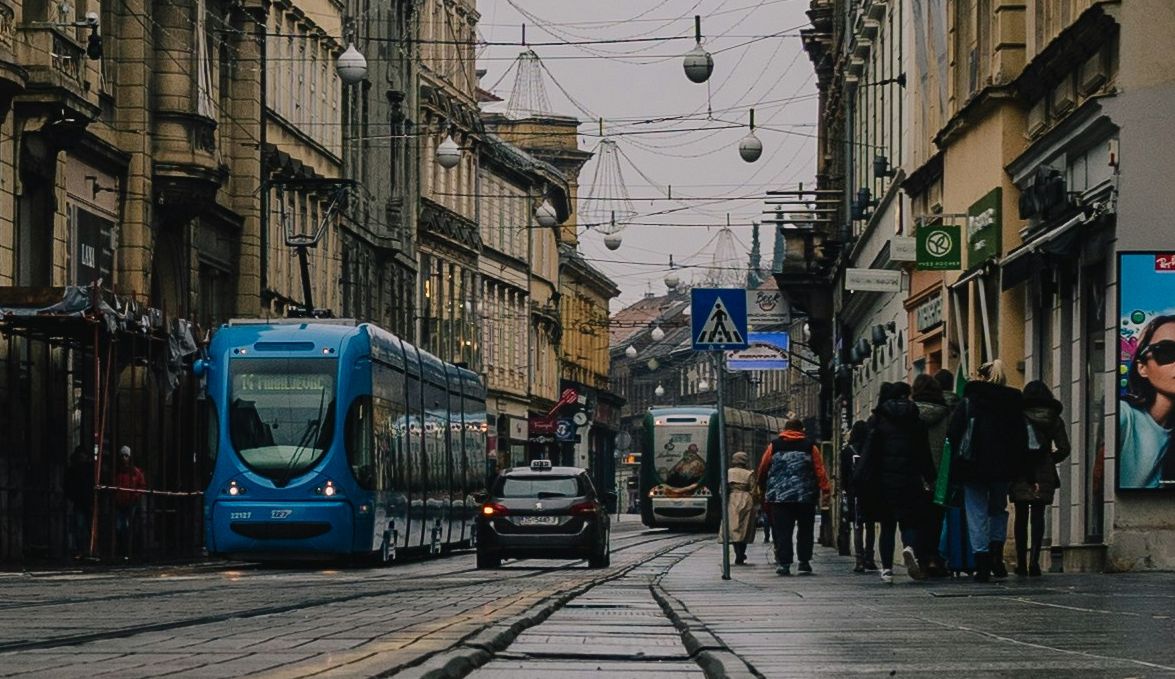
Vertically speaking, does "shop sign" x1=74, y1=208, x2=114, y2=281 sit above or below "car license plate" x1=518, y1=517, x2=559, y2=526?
above

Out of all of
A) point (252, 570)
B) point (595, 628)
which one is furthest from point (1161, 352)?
point (252, 570)

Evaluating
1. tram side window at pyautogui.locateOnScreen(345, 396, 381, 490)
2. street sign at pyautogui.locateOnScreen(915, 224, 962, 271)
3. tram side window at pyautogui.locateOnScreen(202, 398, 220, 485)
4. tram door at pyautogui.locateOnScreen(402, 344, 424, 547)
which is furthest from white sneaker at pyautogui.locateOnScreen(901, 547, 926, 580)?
tram door at pyautogui.locateOnScreen(402, 344, 424, 547)

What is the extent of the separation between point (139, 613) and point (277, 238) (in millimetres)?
41573

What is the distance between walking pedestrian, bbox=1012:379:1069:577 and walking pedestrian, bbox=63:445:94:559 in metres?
16.6

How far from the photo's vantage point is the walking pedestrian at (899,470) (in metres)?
22.0

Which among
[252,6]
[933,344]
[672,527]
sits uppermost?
[252,6]

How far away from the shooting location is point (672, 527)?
7712 cm

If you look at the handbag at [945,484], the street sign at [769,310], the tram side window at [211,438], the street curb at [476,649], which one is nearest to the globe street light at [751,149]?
the street sign at [769,310]

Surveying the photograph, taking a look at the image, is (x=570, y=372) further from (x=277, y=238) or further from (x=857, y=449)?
(x=857, y=449)

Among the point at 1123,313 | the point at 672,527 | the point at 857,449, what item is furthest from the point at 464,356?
the point at 1123,313

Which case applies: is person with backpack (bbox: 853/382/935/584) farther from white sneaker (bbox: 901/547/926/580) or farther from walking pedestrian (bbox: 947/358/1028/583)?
walking pedestrian (bbox: 947/358/1028/583)

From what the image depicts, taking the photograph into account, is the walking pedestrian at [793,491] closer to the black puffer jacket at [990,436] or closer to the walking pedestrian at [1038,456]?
the walking pedestrian at [1038,456]

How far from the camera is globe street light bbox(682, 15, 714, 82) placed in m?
39.4

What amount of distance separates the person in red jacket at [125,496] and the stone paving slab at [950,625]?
16.3m
